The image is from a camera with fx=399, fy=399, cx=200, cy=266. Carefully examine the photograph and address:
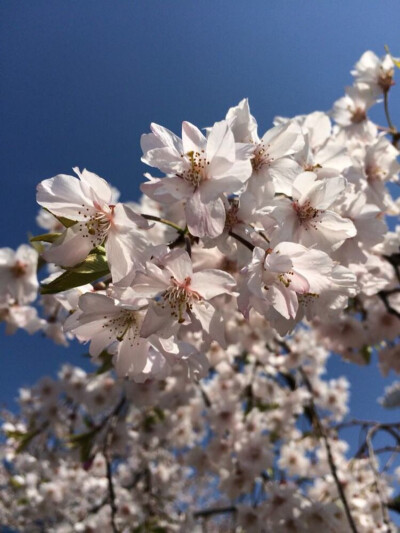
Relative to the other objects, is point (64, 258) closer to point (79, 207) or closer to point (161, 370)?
point (79, 207)

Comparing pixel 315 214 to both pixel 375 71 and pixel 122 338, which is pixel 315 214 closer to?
pixel 122 338

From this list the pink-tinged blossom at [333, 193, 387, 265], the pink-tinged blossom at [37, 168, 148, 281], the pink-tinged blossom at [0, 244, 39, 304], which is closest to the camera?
the pink-tinged blossom at [37, 168, 148, 281]

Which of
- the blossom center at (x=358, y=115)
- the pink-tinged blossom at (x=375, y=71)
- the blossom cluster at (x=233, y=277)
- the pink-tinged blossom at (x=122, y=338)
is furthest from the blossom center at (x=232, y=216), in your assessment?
the pink-tinged blossom at (x=375, y=71)

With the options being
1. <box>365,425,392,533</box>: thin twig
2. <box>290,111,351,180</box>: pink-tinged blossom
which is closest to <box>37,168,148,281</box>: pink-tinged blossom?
<box>290,111,351,180</box>: pink-tinged blossom

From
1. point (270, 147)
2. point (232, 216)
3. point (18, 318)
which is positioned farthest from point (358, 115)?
point (18, 318)

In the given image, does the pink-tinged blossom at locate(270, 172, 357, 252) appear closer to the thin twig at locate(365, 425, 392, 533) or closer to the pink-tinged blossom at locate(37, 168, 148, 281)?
the pink-tinged blossom at locate(37, 168, 148, 281)

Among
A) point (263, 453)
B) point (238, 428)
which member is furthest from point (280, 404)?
point (263, 453)
